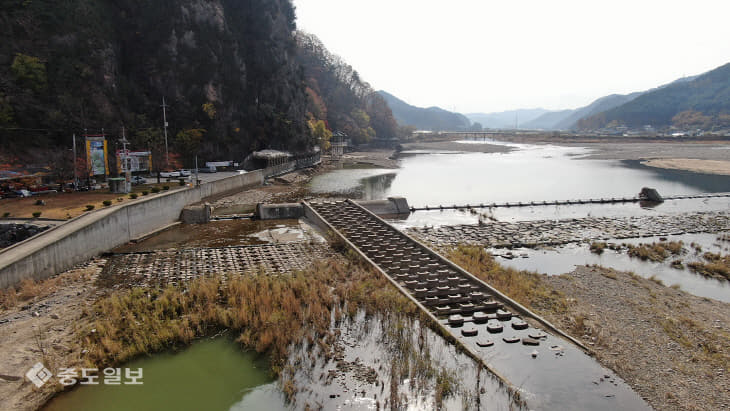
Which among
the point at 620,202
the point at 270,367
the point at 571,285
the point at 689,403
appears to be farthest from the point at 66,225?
the point at 620,202

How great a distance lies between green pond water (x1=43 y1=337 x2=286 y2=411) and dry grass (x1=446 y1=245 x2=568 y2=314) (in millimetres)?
10897

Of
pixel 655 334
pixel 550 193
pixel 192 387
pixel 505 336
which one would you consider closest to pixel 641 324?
pixel 655 334

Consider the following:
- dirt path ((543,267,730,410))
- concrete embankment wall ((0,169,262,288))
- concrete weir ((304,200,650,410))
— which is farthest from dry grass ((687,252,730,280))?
concrete embankment wall ((0,169,262,288))

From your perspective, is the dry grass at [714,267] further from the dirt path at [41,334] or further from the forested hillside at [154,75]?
the forested hillside at [154,75]

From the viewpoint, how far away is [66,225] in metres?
23.2

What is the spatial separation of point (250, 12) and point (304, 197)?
49.5m

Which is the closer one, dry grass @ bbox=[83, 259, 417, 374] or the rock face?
dry grass @ bbox=[83, 259, 417, 374]

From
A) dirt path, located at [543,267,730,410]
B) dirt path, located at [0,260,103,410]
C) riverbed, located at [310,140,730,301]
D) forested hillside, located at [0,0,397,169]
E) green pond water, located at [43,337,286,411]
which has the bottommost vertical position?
green pond water, located at [43,337,286,411]

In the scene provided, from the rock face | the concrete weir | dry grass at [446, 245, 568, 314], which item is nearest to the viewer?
the concrete weir

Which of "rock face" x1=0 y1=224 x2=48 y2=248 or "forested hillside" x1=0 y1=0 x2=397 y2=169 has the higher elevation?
"forested hillside" x1=0 y1=0 x2=397 y2=169

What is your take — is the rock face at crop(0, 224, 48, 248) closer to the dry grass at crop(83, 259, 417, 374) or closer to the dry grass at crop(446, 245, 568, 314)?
the dry grass at crop(83, 259, 417, 374)

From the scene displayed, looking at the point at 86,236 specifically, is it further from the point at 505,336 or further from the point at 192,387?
the point at 505,336

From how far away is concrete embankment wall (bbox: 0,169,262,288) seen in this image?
60.2 ft

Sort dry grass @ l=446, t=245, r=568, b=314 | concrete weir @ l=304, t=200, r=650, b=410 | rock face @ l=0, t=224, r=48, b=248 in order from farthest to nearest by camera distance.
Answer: rock face @ l=0, t=224, r=48, b=248 → dry grass @ l=446, t=245, r=568, b=314 → concrete weir @ l=304, t=200, r=650, b=410
